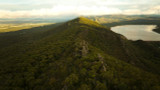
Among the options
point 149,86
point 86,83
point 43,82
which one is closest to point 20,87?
point 43,82

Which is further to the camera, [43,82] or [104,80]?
[43,82]

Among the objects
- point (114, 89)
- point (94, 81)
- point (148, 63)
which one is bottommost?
point (148, 63)

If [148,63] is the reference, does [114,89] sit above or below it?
above

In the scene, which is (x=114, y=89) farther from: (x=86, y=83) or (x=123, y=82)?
(x=86, y=83)

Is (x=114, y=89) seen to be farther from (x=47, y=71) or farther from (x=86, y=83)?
(x=47, y=71)

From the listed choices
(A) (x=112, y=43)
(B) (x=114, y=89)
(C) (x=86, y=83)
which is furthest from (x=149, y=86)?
(A) (x=112, y=43)

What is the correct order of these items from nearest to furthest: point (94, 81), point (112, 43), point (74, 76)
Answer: point (94, 81) < point (74, 76) < point (112, 43)

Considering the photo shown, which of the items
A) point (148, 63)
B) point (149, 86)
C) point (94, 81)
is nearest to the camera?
point (149, 86)

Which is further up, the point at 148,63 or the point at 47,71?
the point at 47,71

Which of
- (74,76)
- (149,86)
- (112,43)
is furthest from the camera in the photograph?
(112,43)
